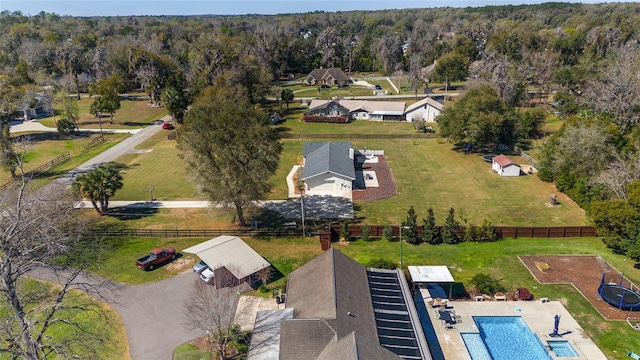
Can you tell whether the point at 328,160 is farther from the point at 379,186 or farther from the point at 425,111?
the point at 425,111

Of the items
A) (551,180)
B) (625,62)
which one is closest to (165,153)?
(551,180)

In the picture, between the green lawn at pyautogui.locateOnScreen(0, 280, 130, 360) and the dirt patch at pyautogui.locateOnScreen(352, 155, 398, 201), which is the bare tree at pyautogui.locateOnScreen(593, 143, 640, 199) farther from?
the green lawn at pyautogui.locateOnScreen(0, 280, 130, 360)

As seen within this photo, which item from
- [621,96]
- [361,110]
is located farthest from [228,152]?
[621,96]

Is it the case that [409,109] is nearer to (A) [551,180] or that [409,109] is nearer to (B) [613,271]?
(A) [551,180]

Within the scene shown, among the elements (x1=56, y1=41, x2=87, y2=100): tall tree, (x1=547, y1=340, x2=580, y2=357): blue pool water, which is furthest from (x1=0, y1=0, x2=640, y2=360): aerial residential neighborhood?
(x1=56, y1=41, x2=87, y2=100): tall tree

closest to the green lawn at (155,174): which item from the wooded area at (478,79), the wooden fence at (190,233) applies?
the wooden fence at (190,233)

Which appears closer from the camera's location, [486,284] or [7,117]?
[486,284]

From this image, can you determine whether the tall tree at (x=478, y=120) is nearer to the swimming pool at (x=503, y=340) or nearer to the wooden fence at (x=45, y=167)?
the swimming pool at (x=503, y=340)
